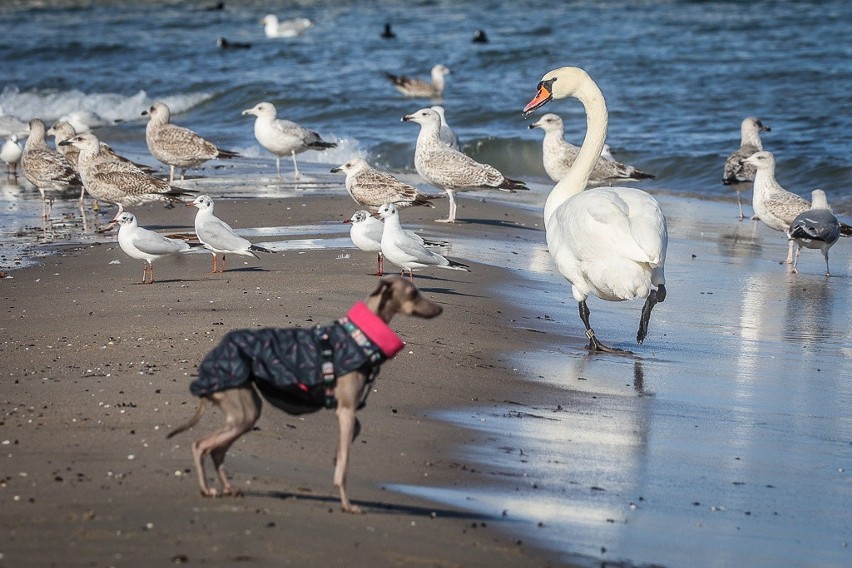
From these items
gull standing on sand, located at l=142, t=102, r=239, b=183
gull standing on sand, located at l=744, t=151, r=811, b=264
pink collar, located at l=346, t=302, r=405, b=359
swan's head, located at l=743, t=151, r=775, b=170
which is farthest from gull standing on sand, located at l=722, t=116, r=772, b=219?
pink collar, located at l=346, t=302, r=405, b=359

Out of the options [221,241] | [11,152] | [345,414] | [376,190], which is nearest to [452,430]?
[345,414]

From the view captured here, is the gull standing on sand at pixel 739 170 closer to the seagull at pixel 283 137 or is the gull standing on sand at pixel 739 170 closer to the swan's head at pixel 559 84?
the swan's head at pixel 559 84

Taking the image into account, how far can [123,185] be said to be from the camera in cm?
1489

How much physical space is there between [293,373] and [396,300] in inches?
22.0

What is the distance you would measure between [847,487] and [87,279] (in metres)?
6.75

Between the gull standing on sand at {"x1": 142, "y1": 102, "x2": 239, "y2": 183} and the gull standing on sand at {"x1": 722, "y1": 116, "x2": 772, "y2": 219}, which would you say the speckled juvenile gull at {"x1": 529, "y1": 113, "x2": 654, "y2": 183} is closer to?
the gull standing on sand at {"x1": 722, "y1": 116, "x2": 772, "y2": 219}

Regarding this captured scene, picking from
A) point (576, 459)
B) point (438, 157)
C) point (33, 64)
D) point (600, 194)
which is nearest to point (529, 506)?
point (576, 459)

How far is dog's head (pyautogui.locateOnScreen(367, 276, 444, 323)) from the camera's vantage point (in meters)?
5.34

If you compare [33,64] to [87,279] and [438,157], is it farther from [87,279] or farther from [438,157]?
[87,279]

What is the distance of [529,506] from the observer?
5.70 meters

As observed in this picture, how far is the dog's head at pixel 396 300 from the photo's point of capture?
5.34 m

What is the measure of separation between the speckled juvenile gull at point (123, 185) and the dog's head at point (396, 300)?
391 inches

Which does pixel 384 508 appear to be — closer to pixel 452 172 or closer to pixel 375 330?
pixel 375 330

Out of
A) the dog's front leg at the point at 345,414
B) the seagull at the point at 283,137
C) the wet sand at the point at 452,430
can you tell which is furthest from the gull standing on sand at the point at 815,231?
the dog's front leg at the point at 345,414
